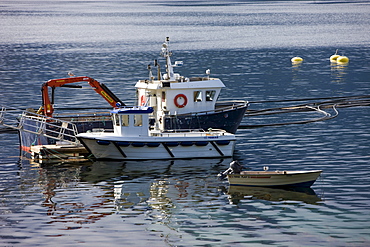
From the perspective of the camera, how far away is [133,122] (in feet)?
160

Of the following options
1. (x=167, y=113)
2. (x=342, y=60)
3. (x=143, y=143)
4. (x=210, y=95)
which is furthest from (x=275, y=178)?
(x=342, y=60)

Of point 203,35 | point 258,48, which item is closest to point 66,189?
point 258,48

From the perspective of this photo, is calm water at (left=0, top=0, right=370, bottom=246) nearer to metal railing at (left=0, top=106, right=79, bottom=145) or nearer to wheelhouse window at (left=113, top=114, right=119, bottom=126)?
metal railing at (left=0, top=106, right=79, bottom=145)

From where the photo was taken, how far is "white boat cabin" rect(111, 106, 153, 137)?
48594 millimetres

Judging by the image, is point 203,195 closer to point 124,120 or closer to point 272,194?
point 272,194

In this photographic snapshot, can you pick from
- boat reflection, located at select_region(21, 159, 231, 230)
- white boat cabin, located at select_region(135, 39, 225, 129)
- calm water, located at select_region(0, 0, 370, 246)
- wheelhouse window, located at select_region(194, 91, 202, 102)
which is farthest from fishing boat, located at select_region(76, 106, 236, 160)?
wheelhouse window, located at select_region(194, 91, 202, 102)

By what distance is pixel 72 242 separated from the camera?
32.1m

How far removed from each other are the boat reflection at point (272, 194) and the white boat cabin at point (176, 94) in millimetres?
15439

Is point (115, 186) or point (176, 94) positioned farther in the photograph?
point (176, 94)

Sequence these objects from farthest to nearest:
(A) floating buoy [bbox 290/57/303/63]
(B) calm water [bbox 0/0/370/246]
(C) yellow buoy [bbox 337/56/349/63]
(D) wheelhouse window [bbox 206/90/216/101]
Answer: (A) floating buoy [bbox 290/57/303/63] < (C) yellow buoy [bbox 337/56/349/63] < (D) wheelhouse window [bbox 206/90/216/101] < (B) calm water [bbox 0/0/370/246]

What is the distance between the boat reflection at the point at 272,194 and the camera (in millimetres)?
38312

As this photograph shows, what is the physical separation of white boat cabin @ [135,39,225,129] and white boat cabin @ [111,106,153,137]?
5441 millimetres

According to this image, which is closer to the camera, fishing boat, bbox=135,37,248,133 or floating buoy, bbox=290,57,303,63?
A: fishing boat, bbox=135,37,248,133

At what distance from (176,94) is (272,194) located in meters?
17.7
